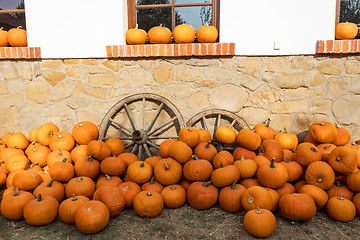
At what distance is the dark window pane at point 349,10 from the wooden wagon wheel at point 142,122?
237cm

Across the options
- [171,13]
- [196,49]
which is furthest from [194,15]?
[196,49]

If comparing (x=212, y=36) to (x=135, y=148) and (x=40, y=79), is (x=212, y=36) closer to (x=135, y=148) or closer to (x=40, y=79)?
(x=135, y=148)

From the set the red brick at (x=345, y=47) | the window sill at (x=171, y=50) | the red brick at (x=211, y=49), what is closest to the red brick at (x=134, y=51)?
the window sill at (x=171, y=50)

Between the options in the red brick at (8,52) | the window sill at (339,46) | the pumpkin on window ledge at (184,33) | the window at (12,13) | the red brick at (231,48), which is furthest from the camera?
the window at (12,13)

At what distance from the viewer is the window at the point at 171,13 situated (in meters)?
3.55

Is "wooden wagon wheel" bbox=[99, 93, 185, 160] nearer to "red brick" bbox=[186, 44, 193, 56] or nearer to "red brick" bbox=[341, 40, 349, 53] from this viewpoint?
"red brick" bbox=[186, 44, 193, 56]

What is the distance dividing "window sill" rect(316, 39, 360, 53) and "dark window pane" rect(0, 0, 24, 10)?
3.89 meters

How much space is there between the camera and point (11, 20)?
3889 millimetres

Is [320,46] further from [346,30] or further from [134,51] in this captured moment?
[134,51]

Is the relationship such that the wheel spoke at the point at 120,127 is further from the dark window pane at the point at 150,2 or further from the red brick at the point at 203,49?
the dark window pane at the point at 150,2

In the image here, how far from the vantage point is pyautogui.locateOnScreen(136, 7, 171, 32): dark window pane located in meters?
3.63

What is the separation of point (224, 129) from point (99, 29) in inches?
77.2

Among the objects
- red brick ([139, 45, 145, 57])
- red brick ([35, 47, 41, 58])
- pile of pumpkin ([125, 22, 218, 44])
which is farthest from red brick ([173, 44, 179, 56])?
red brick ([35, 47, 41, 58])

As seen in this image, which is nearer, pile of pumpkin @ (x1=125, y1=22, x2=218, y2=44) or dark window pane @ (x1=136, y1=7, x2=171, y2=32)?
pile of pumpkin @ (x1=125, y1=22, x2=218, y2=44)
